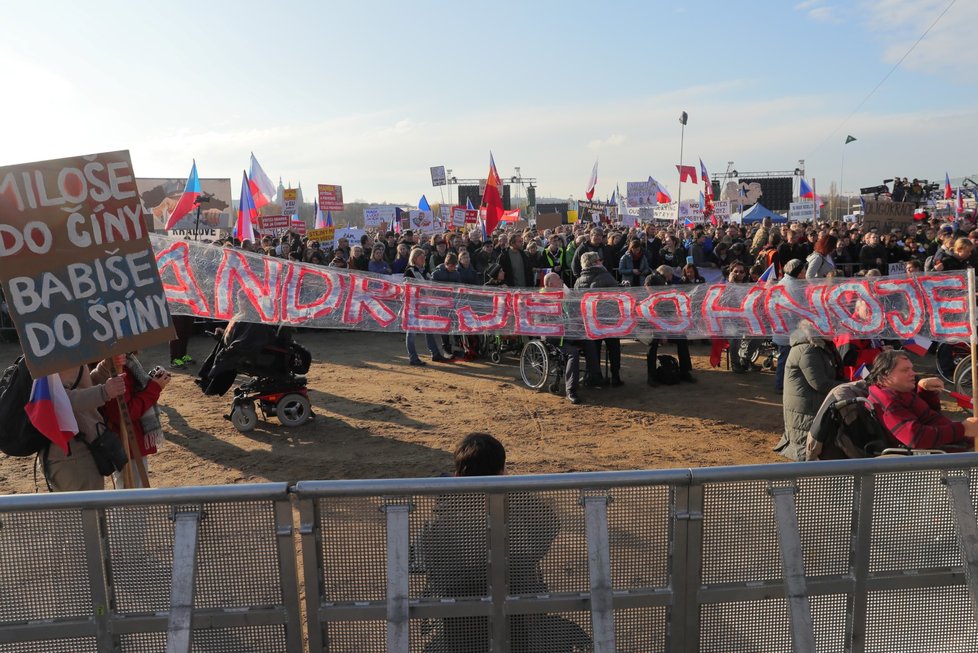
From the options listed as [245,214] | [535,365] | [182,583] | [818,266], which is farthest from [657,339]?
[245,214]

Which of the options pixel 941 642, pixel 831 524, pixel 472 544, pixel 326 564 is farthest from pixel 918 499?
pixel 326 564

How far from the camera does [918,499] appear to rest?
2.97 meters

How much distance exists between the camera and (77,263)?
4.23 meters

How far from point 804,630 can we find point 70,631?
2945 millimetres

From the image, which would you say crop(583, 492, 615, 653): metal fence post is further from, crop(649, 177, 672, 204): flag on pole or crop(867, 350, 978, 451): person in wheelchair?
crop(649, 177, 672, 204): flag on pole

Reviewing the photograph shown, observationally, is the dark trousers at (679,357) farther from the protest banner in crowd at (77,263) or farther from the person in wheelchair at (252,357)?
the protest banner in crowd at (77,263)

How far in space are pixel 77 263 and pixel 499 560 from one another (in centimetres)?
318

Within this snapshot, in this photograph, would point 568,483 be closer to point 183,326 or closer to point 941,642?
point 941,642

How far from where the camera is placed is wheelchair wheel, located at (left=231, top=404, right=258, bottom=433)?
864 cm

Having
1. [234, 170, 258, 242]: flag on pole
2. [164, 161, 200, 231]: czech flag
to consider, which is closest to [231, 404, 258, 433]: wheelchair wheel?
[164, 161, 200, 231]: czech flag

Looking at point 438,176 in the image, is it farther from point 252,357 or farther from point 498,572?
point 498,572

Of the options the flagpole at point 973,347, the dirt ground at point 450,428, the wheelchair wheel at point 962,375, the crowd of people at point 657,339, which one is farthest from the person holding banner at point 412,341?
the flagpole at point 973,347

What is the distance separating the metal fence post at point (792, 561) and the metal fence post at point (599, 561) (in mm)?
714

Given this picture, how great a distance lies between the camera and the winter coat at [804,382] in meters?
6.13
